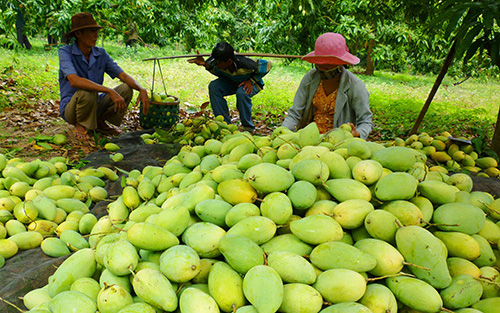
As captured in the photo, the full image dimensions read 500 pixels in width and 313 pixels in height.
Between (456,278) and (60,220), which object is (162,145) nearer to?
(60,220)

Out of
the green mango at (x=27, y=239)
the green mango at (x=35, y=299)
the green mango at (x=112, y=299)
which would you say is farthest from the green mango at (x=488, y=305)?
the green mango at (x=27, y=239)

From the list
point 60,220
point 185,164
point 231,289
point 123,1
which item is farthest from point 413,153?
point 123,1

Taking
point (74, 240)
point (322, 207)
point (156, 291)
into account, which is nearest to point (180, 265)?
point (156, 291)

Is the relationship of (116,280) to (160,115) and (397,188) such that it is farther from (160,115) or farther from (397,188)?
(160,115)

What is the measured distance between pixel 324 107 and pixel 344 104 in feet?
0.81

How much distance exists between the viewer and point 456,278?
1031 millimetres

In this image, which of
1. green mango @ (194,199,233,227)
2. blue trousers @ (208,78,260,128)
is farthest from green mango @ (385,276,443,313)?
blue trousers @ (208,78,260,128)

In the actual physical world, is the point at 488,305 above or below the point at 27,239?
above

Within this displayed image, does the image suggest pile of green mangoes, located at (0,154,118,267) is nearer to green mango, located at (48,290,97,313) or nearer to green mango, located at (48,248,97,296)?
green mango, located at (48,248,97,296)

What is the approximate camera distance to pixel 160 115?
442cm

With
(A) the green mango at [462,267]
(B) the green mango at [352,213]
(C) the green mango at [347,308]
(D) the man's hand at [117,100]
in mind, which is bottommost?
(D) the man's hand at [117,100]

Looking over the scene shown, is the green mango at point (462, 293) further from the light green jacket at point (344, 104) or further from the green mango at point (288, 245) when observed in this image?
the light green jacket at point (344, 104)

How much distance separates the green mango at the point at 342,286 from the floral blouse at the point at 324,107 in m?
2.56

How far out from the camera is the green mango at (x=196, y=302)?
89 cm
